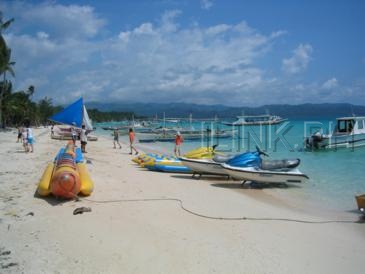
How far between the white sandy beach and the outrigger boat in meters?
2.02

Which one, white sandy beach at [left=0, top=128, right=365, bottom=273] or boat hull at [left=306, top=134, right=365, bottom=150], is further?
boat hull at [left=306, top=134, right=365, bottom=150]

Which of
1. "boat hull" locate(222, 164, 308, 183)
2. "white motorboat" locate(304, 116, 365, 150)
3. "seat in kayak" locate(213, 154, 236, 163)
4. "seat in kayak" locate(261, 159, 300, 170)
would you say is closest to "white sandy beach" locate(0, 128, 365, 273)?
"boat hull" locate(222, 164, 308, 183)

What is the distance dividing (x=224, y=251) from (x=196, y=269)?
71 cm

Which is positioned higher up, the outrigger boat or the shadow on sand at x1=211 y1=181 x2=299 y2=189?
the outrigger boat

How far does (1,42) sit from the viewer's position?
34.2m

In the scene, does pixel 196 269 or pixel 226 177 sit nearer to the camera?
pixel 196 269

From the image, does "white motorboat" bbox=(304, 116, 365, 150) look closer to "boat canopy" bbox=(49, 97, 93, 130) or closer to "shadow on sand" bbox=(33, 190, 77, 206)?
"boat canopy" bbox=(49, 97, 93, 130)

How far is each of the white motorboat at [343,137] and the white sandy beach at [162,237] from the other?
15.8 meters

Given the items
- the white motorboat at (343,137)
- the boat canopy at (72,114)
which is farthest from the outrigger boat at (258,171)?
the white motorboat at (343,137)

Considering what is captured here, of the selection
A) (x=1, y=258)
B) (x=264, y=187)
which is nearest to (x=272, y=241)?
(x=1, y=258)

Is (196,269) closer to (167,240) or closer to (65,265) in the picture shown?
(167,240)

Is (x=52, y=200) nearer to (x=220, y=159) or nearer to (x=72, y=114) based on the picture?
(x=220, y=159)

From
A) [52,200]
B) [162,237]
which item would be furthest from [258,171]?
[52,200]

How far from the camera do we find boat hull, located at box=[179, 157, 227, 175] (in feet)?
37.0
